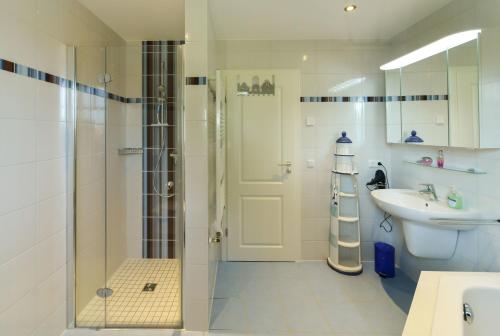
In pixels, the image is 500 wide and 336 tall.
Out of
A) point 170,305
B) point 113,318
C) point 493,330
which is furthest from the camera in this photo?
point 170,305

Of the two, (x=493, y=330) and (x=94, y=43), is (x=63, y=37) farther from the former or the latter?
(x=493, y=330)

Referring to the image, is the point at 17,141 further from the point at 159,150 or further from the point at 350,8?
the point at 350,8

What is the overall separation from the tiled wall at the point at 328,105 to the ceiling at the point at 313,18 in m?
0.12

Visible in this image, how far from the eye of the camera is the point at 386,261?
251 cm

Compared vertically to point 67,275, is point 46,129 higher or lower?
higher

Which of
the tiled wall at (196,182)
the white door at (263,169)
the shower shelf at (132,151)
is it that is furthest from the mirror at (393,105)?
the shower shelf at (132,151)

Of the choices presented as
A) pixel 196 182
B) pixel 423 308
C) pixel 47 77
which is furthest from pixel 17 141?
pixel 423 308

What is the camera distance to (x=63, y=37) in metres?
1.78

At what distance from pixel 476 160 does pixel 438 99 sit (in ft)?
1.95

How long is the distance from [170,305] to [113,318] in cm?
40

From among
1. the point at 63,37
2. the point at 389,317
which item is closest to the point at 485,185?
the point at 389,317

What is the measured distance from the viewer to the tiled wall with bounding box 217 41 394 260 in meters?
2.78

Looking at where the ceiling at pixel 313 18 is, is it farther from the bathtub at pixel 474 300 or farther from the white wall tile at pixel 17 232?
the bathtub at pixel 474 300

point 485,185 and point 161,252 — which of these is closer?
point 485,185
